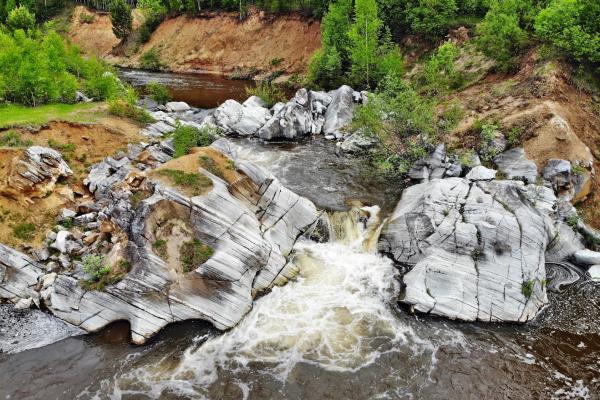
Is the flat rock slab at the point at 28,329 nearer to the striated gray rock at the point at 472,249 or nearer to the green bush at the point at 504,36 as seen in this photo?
the striated gray rock at the point at 472,249

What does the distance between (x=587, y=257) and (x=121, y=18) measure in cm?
8042

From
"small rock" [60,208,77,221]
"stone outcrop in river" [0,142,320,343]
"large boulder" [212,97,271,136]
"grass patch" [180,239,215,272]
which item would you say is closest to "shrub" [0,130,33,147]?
"small rock" [60,208,77,221]

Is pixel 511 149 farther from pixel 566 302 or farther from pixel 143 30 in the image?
pixel 143 30

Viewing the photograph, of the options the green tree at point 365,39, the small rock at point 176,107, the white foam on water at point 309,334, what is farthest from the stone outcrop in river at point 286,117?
the white foam on water at point 309,334

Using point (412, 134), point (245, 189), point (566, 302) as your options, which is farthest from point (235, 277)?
point (412, 134)

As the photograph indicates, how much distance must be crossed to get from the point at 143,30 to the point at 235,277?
73.6m

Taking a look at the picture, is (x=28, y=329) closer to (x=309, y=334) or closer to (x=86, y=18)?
(x=309, y=334)

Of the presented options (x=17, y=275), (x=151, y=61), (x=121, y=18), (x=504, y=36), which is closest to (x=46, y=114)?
(x=17, y=275)

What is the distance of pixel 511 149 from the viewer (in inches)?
920

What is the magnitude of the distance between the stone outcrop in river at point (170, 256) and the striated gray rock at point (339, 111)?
14.8 metres

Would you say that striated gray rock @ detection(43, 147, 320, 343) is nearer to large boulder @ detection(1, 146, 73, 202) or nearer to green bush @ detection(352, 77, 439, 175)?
large boulder @ detection(1, 146, 73, 202)

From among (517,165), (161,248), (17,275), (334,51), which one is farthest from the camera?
(334,51)

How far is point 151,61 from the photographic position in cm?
6862

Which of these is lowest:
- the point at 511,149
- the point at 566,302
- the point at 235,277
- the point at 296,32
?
the point at 566,302
